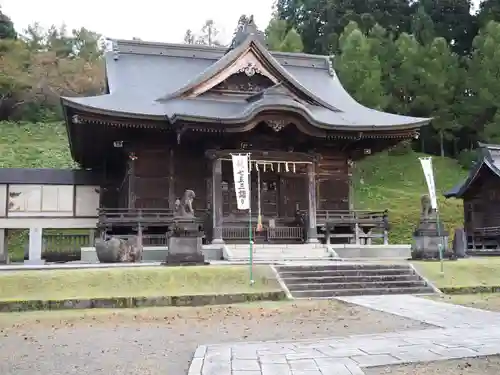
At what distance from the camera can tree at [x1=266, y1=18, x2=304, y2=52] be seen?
40.2 meters

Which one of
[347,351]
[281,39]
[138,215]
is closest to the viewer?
[347,351]

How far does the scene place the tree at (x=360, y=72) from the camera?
3616 centimetres

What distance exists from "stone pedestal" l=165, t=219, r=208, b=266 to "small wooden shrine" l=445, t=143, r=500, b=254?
15104 mm

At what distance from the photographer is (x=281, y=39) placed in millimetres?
44438

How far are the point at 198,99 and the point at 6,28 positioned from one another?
41.7 metres

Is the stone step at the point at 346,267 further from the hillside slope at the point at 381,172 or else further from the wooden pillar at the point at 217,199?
the hillside slope at the point at 381,172

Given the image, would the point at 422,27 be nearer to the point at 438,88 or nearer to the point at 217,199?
the point at 438,88

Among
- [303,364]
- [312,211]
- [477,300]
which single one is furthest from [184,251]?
[303,364]

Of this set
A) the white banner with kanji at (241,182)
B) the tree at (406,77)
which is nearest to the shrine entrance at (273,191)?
the white banner with kanji at (241,182)

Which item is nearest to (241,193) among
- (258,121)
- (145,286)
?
(258,121)

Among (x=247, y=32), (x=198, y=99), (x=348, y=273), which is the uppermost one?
(x=247, y=32)

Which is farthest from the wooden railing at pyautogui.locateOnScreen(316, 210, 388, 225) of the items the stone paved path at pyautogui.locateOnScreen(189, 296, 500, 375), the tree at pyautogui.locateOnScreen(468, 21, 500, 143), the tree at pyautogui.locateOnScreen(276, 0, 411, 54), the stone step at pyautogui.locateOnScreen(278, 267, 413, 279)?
the tree at pyautogui.locateOnScreen(276, 0, 411, 54)

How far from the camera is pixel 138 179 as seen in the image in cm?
1822

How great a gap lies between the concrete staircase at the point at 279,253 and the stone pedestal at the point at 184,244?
2.59m
